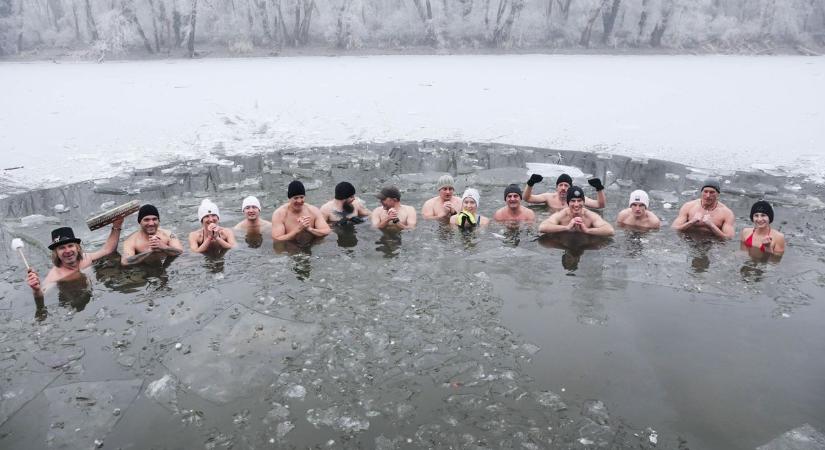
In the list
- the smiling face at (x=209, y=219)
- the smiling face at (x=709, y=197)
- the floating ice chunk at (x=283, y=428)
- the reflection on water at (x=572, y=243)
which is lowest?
the floating ice chunk at (x=283, y=428)

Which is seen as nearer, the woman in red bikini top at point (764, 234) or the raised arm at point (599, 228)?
the woman in red bikini top at point (764, 234)

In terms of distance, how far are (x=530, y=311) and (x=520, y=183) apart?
16.6 ft

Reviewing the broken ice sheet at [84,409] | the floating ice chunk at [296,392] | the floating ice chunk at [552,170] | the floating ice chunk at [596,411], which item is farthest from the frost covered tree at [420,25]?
the floating ice chunk at [596,411]

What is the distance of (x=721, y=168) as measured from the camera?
10359mm

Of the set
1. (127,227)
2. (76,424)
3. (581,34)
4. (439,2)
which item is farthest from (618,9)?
(76,424)

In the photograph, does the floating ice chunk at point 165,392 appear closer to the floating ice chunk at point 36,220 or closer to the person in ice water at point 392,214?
the person in ice water at point 392,214

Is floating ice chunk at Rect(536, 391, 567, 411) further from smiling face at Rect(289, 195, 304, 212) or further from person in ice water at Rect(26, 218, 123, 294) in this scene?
person in ice water at Rect(26, 218, 123, 294)

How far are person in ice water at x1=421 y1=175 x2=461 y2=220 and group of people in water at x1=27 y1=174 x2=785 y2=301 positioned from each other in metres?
0.01

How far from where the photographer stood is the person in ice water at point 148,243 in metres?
6.33

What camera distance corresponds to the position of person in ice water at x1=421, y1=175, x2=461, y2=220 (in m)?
7.95

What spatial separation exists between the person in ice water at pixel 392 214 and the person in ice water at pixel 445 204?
30 cm

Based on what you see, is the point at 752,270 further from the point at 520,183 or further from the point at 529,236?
the point at 520,183

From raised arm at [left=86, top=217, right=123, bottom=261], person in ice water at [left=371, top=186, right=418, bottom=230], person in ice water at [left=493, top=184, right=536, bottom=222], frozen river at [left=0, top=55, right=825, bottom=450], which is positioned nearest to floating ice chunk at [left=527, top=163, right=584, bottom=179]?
frozen river at [left=0, top=55, right=825, bottom=450]

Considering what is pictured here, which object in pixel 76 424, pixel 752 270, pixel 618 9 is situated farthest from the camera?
pixel 618 9
